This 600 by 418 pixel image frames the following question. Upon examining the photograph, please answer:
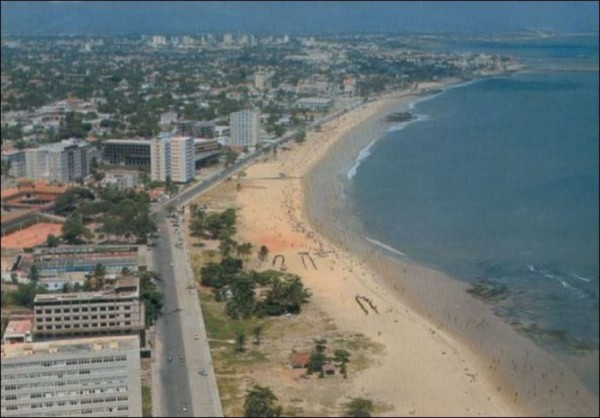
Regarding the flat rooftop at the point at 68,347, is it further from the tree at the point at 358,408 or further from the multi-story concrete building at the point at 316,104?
the multi-story concrete building at the point at 316,104

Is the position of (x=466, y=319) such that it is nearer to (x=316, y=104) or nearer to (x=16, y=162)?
(x=16, y=162)

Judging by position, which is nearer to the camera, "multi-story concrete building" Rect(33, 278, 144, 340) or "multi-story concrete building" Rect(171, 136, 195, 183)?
"multi-story concrete building" Rect(33, 278, 144, 340)

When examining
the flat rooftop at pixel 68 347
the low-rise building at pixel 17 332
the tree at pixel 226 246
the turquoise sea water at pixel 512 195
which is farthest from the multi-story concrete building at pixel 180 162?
the flat rooftop at pixel 68 347

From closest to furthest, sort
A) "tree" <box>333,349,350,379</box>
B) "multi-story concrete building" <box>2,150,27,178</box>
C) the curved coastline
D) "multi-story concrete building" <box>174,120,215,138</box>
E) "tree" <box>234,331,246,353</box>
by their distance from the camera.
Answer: the curved coastline
"tree" <box>333,349,350,379</box>
"tree" <box>234,331,246,353</box>
"multi-story concrete building" <box>2,150,27,178</box>
"multi-story concrete building" <box>174,120,215,138</box>

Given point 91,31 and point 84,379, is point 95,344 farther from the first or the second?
point 91,31

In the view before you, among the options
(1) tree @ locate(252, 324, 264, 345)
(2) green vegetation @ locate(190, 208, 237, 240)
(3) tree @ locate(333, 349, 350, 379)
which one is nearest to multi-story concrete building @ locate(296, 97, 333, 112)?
(2) green vegetation @ locate(190, 208, 237, 240)

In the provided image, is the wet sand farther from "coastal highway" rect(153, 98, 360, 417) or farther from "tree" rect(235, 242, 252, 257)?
"coastal highway" rect(153, 98, 360, 417)

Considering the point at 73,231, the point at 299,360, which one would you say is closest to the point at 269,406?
the point at 299,360

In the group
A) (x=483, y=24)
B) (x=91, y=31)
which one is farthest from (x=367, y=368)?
(x=91, y=31)
